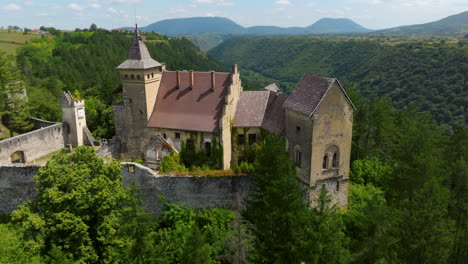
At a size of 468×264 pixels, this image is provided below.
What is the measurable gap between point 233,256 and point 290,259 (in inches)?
340

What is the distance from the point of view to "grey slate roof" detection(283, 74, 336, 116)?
98.5 feet

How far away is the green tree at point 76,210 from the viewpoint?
2352cm

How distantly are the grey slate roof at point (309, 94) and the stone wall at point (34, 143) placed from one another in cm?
3160

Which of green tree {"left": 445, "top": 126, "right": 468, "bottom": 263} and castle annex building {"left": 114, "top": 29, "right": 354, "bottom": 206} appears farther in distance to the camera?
castle annex building {"left": 114, "top": 29, "right": 354, "bottom": 206}

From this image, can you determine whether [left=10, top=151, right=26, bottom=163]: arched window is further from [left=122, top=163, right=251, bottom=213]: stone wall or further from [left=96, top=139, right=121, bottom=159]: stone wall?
[left=122, top=163, right=251, bottom=213]: stone wall

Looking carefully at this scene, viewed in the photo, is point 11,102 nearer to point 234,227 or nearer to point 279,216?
point 234,227

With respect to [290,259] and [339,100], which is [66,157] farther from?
[339,100]

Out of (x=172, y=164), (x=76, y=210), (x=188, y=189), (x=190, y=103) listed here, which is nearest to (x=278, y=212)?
(x=188, y=189)

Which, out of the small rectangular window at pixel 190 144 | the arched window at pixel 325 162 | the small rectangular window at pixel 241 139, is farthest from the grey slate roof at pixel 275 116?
the small rectangular window at pixel 190 144

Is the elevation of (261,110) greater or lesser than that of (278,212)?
greater

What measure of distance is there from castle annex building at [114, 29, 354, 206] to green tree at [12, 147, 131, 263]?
43.0 feet

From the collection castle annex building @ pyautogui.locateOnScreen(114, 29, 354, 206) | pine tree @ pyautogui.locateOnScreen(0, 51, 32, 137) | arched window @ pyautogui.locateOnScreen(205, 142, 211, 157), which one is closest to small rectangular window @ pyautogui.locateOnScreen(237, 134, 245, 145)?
castle annex building @ pyautogui.locateOnScreen(114, 29, 354, 206)

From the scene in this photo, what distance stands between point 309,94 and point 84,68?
85.2 m

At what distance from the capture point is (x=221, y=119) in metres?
36.5
